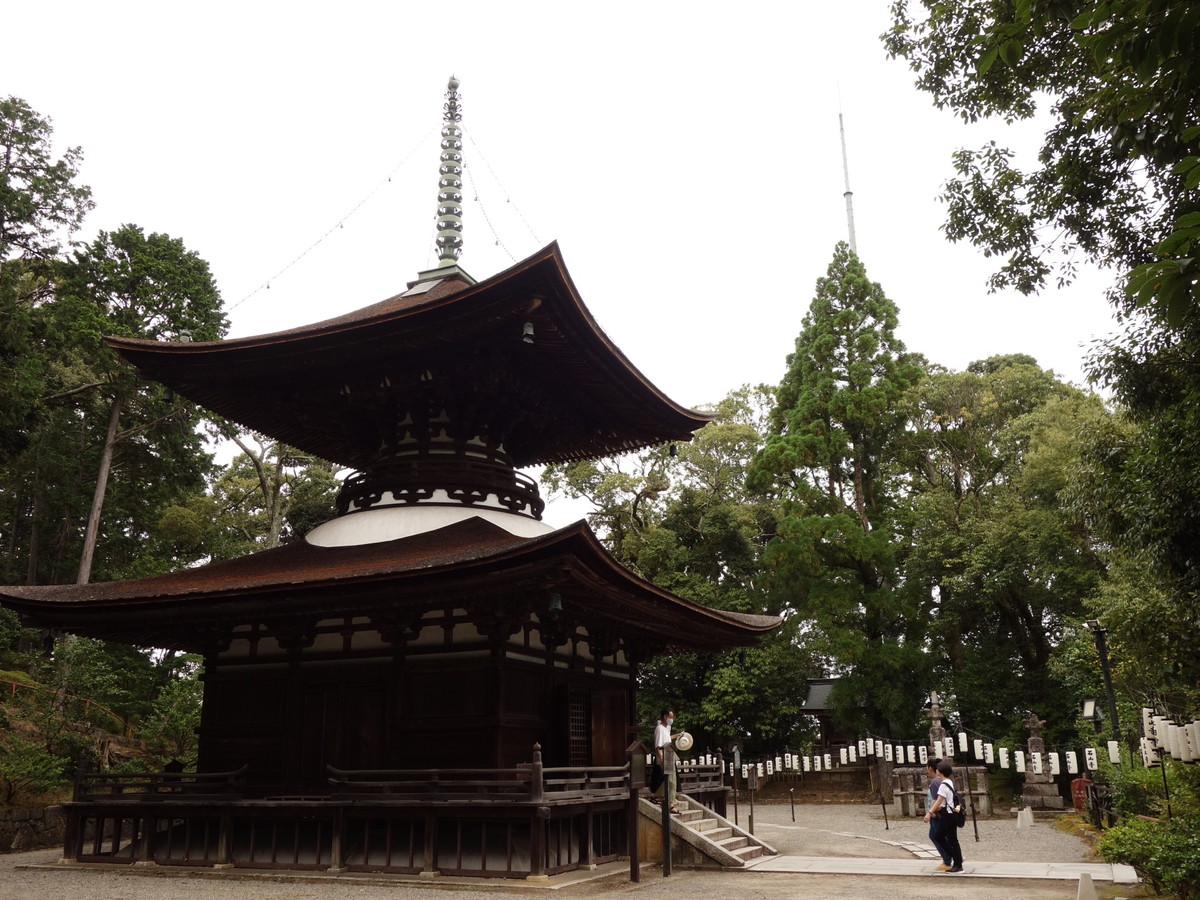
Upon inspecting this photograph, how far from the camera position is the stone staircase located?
13516 mm

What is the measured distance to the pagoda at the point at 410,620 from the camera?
1196 cm

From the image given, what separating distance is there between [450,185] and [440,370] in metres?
6.45

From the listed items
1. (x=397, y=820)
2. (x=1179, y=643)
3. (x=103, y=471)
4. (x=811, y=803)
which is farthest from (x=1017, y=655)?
(x=103, y=471)

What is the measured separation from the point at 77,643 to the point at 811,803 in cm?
2491

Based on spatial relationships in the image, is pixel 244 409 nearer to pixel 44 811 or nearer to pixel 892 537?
pixel 44 811

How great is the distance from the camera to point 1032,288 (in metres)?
14.6

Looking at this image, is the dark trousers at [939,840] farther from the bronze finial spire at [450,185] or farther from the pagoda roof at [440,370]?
the bronze finial spire at [450,185]

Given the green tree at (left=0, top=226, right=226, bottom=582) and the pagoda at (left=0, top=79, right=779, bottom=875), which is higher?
the green tree at (left=0, top=226, right=226, bottom=582)

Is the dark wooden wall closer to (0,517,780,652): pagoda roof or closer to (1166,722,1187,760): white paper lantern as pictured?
(0,517,780,652): pagoda roof

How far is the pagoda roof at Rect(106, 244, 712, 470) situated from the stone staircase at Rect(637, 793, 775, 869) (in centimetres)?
668

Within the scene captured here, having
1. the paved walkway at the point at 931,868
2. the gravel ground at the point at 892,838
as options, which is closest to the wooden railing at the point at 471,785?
the paved walkway at the point at 931,868

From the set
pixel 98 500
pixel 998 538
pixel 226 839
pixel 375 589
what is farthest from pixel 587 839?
pixel 98 500

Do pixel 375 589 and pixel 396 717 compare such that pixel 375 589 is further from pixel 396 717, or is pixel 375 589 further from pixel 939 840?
pixel 939 840

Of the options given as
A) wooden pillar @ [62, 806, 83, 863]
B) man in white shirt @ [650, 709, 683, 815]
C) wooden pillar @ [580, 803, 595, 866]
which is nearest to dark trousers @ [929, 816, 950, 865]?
man in white shirt @ [650, 709, 683, 815]
